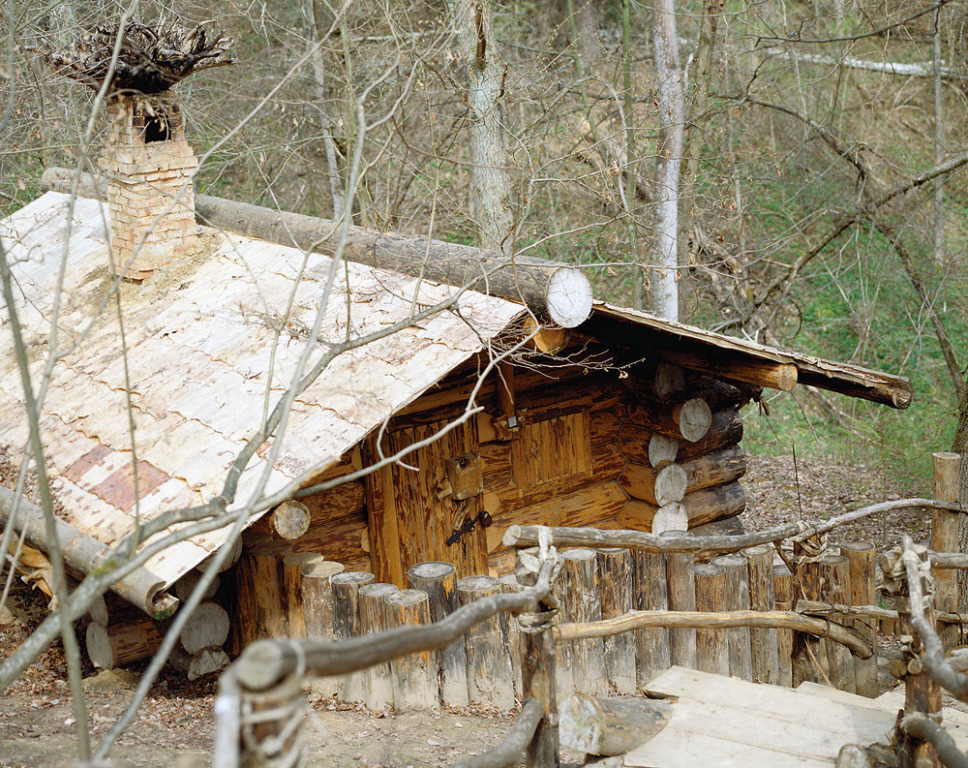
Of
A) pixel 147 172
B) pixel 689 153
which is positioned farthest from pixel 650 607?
pixel 689 153

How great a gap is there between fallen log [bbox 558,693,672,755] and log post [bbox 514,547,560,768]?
0.18 metres

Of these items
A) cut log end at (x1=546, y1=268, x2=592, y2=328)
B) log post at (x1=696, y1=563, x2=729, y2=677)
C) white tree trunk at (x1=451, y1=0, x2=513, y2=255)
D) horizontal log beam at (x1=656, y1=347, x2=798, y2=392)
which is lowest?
log post at (x1=696, y1=563, x2=729, y2=677)

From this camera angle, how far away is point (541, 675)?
376cm

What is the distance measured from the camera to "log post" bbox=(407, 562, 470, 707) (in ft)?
18.0

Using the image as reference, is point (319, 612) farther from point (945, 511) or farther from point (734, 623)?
point (945, 511)

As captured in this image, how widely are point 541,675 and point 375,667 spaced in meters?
2.05

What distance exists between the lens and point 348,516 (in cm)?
719

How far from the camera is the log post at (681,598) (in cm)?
536

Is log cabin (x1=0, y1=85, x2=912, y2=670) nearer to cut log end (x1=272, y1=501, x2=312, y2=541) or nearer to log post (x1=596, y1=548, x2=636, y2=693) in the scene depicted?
cut log end (x1=272, y1=501, x2=312, y2=541)

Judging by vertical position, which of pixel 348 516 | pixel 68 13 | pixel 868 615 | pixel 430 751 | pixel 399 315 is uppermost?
pixel 68 13

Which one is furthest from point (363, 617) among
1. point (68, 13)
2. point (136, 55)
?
point (68, 13)

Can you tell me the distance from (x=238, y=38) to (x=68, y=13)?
416cm

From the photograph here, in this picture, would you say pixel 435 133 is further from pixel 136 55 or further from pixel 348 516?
pixel 348 516

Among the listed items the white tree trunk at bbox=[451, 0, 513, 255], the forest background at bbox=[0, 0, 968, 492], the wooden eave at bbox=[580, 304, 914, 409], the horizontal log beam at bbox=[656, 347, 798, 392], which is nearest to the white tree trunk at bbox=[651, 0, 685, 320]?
the forest background at bbox=[0, 0, 968, 492]
